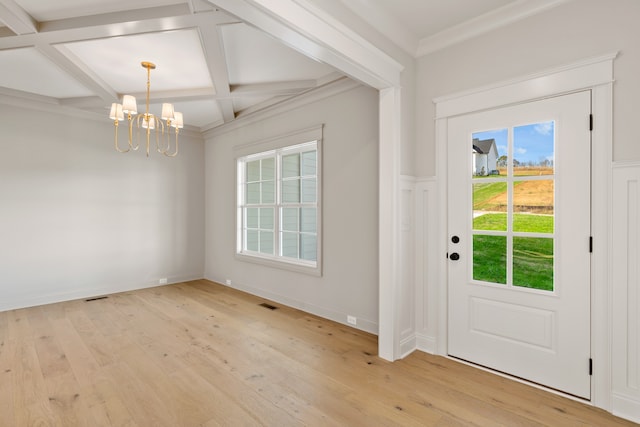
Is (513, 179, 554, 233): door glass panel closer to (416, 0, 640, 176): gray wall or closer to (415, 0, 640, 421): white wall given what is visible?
(415, 0, 640, 421): white wall

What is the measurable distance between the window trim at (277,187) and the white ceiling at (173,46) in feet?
1.86

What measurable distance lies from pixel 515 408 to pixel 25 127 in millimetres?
6128

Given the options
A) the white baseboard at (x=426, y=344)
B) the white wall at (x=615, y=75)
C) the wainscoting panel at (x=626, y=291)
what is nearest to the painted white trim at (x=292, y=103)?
the white wall at (x=615, y=75)

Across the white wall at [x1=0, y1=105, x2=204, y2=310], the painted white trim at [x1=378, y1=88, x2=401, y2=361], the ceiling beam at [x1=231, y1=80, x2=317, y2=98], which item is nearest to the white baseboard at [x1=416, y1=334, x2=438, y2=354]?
the painted white trim at [x1=378, y1=88, x2=401, y2=361]

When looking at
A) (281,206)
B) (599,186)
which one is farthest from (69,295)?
(599,186)

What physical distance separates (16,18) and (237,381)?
3.23 metres

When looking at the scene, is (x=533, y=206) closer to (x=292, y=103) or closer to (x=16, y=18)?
(x=292, y=103)

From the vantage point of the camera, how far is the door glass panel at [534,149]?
2293 mm

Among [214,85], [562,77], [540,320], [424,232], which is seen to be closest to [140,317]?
[214,85]

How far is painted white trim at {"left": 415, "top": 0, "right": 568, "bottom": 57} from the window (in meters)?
1.63

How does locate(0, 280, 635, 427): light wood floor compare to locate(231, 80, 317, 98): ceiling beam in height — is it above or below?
below

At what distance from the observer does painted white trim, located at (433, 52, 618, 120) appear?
81.9 inches

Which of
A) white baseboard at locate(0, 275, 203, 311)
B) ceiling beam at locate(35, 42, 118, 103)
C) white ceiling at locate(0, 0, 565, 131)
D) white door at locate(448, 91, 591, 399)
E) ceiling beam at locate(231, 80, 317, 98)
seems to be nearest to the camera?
white door at locate(448, 91, 591, 399)

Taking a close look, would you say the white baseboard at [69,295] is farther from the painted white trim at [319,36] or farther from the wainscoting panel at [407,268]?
the painted white trim at [319,36]
